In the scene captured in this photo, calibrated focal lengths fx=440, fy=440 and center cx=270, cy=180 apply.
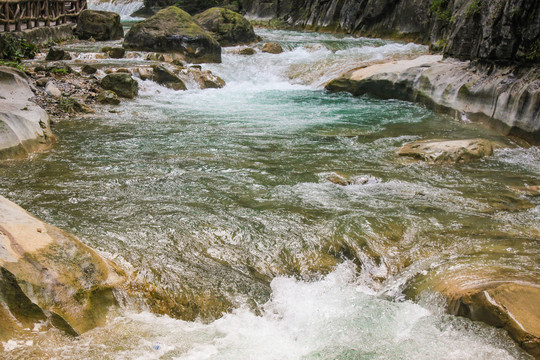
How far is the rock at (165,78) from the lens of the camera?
1378 cm

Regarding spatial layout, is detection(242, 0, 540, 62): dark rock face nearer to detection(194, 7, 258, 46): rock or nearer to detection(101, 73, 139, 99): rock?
detection(194, 7, 258, 46): rock

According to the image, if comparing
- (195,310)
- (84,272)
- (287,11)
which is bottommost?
(195,310)

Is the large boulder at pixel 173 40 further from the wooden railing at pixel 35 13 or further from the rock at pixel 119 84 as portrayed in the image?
the rock at pixel 119 84

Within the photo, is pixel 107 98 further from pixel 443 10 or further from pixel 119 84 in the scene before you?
pixel 443 10

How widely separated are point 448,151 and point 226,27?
55.0 ft

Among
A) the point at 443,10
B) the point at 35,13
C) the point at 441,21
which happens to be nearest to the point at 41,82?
the point at 35,13

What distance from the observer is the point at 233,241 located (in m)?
4.63

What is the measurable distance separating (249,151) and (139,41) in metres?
12.3

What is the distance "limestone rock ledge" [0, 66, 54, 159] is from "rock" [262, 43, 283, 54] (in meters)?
12.8

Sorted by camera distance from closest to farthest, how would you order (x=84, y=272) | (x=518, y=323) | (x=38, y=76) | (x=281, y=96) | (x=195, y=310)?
1. (x=518, y=323)
2. (x=84, y=272)
3. (x=195, y=310)
4. (x=38, y=76)
5. (x=281, y=96)

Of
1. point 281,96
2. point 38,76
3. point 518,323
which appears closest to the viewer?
point 518,323

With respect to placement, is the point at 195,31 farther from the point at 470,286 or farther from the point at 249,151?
the point at 470,286

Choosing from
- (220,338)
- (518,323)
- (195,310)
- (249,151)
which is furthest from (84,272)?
(249,151)

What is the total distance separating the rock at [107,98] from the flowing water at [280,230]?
188 centimetres
